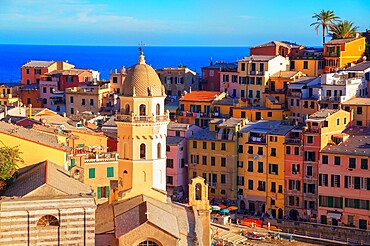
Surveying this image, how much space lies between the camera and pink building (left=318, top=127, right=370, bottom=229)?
5941cm

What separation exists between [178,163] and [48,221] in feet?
113

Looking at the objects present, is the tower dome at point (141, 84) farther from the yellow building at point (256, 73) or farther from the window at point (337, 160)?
the yellow building at point (256, 73)

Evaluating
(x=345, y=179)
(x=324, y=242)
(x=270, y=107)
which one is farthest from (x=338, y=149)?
(x=270, y=107)

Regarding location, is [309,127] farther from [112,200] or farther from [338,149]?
[112,200]

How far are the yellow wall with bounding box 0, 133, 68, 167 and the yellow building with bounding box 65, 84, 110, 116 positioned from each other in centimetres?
4208

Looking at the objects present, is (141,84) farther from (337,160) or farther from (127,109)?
(337,160)

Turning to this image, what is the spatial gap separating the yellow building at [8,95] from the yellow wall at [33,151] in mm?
46882

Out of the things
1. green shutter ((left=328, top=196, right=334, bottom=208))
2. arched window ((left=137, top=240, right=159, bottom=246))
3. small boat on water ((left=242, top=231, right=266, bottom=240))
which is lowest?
small boat on water ((left=242, top=231, right=266, bottom=240))

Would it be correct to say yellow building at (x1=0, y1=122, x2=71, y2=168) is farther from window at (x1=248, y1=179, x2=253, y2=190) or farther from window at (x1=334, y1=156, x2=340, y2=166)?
window at (x1=248, y1=179, x2=253, y2=190)

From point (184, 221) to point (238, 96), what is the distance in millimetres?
38022

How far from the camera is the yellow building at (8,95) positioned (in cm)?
8800

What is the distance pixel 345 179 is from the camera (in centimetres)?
5984

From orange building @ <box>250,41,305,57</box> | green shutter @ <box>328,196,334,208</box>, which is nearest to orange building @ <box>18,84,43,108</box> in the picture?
orange building @ <box>250,41,305,57</box>

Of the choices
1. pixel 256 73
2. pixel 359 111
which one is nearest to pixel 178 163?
pixel 256 73
